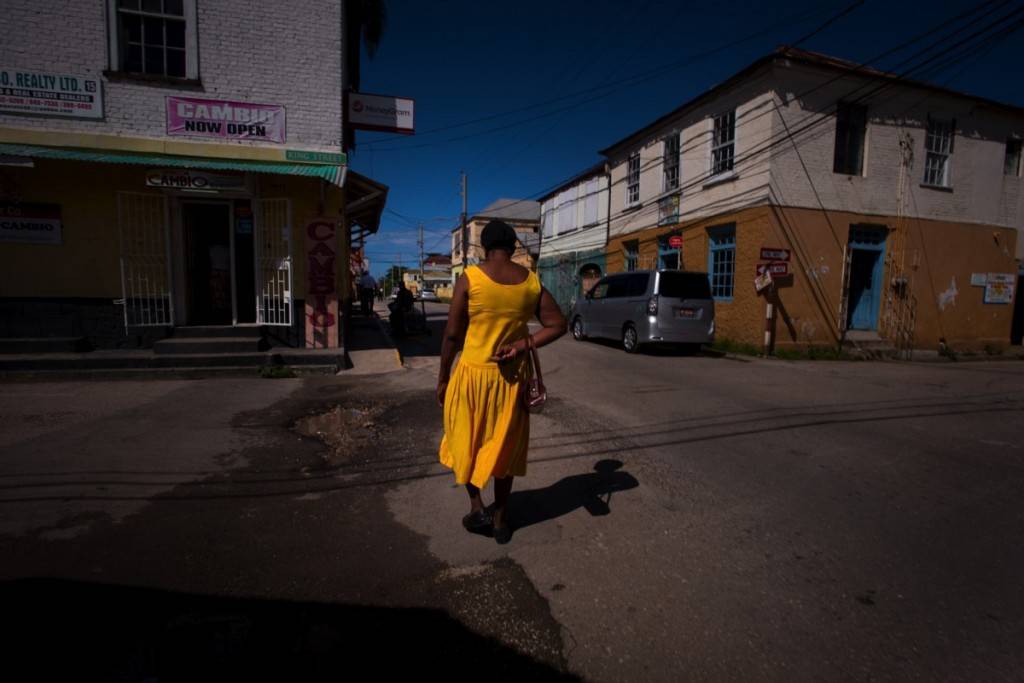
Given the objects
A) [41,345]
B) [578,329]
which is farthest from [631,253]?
[41,345]

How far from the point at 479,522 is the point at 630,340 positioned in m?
9.35

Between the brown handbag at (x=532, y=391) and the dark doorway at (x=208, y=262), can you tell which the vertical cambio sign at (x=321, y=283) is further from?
the brown handbag at (x=532, y=391)

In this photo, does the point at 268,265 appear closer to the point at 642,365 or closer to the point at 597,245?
the point at 642,365

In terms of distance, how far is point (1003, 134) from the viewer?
14.6 metres

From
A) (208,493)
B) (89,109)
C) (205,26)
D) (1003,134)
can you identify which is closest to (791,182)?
(1003,134)

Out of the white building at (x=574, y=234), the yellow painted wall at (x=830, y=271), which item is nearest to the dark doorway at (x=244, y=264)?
the yellow painted wall at (x=830, y=271)

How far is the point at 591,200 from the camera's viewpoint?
69.6 feet

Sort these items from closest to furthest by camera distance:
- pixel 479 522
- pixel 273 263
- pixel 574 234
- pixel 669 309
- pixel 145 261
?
pixel 479 522, pixel 145 261, pixel 273 263, pixel 669 309, pixel 574 234

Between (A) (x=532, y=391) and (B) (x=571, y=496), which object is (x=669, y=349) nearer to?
(B) (x=571, y=496)

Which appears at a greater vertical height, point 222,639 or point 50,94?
point 50,94

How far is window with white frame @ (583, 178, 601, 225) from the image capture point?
2081 centimetres

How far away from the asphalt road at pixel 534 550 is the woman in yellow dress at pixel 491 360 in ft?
1.78

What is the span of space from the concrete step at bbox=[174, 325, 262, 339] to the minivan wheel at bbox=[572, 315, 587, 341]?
28.1ft

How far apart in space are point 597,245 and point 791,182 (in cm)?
899
